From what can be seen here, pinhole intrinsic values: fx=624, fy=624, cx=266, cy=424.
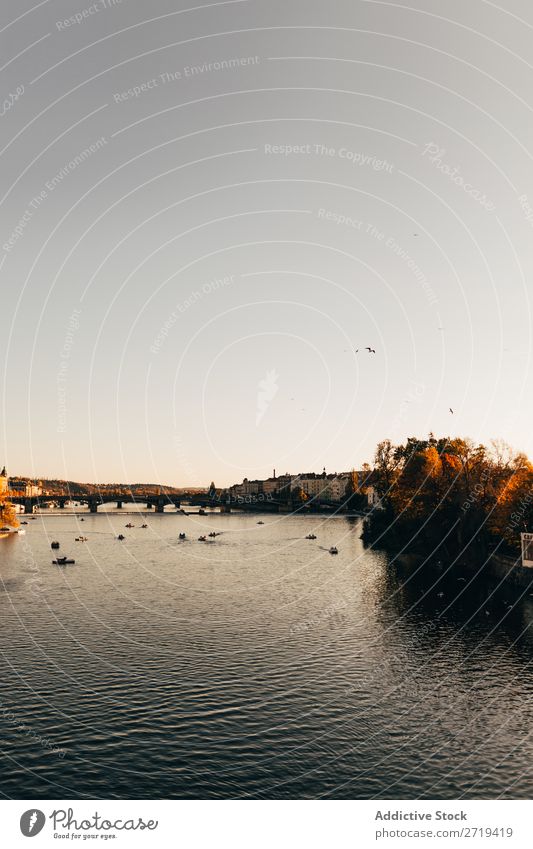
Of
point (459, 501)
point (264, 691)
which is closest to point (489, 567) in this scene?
point (459, 501)

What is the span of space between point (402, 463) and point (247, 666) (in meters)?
87.2

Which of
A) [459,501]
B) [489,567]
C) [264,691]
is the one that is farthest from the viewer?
[459,501]

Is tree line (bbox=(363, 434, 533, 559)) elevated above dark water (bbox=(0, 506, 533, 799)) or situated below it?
above

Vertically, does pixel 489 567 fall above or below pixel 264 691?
above

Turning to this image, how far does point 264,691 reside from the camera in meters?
42.2

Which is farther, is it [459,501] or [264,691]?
[459,501]

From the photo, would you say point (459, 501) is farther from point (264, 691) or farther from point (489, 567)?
point (264, 691)

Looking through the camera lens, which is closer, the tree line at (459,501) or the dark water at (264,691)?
the dark water at (264,691)

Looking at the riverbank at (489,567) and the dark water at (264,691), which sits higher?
the riverbank at (489,567)

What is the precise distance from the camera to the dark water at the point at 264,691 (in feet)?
101

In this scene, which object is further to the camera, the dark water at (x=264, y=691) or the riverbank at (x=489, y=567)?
the riverbank at (x=489, y=567)

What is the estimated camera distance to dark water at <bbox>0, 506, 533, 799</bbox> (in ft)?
101

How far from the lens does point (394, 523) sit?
12419cm
